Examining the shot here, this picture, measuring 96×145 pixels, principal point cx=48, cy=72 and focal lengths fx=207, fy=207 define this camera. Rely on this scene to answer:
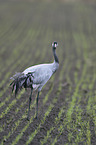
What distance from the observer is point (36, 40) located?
2514 centimetres

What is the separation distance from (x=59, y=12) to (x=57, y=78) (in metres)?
32.6

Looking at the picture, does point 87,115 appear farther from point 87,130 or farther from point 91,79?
point 91,79

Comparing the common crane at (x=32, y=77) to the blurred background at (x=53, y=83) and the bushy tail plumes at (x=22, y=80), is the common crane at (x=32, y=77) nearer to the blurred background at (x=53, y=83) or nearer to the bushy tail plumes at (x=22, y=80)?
the bushy tail plumes at (x=22, y=80)

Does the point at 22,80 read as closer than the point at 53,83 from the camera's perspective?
Yes

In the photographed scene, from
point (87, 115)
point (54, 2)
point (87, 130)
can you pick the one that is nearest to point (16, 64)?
point (87, 115)

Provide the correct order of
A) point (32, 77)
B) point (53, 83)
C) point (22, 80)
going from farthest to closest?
point (53, 83), point (32, 77), point (22, 80)

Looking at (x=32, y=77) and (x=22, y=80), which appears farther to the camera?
(x=32, y=77)

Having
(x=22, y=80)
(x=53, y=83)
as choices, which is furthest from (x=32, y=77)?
(x=53, y=83)

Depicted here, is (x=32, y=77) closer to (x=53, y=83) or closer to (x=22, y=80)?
(x=22, y=80)

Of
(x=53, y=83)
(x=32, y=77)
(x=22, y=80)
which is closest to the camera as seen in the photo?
(x=22, y=80)

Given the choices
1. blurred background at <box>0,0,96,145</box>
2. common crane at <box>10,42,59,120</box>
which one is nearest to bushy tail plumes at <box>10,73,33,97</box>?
common crane at <box>10,42,59,120</box>

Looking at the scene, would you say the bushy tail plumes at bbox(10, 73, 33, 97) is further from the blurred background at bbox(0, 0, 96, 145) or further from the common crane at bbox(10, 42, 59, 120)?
the blurred background at bbox(0, 0, 96, 145)

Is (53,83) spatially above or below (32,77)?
below

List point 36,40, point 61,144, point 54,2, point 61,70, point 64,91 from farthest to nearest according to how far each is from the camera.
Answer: point 54,2
point 36,40
point 61,70
point 64,91
point 61,144
